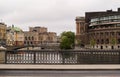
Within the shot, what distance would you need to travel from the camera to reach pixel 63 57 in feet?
68.6

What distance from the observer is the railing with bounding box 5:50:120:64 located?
2062 cm

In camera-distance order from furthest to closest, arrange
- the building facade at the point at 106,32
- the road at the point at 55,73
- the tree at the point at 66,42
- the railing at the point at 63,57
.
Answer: the building facade at the point at 106,32 < the tree at the point at 66,42 < the railing at the point at 63,57 < the road at the point at 55,73

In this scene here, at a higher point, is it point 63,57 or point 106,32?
point 106,32

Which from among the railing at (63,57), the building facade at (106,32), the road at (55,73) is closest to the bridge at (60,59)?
the railing at (63,57)

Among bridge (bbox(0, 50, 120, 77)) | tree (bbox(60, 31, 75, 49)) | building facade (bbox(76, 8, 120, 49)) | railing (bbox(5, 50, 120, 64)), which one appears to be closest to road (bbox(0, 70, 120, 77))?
bridge (bbox(0, 50, 120, 77))

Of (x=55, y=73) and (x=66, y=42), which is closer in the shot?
(x=55, y=73)

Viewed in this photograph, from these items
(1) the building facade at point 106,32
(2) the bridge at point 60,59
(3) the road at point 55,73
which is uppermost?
(1) the building facade at point 106,32

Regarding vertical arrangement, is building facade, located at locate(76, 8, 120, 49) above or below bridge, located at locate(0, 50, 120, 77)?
above

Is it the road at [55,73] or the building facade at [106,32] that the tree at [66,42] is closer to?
the building facade at [106,32]

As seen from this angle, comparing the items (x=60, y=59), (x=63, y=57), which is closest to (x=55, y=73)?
(x=63, y=57)

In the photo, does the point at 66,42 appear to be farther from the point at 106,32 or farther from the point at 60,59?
the point at 60,59

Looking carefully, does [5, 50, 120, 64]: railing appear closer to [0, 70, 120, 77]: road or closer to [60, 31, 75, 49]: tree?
[0, 70, 120, 77]: road

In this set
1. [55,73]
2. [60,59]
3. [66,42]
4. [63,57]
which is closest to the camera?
[55,73]

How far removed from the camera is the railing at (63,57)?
2062cm
